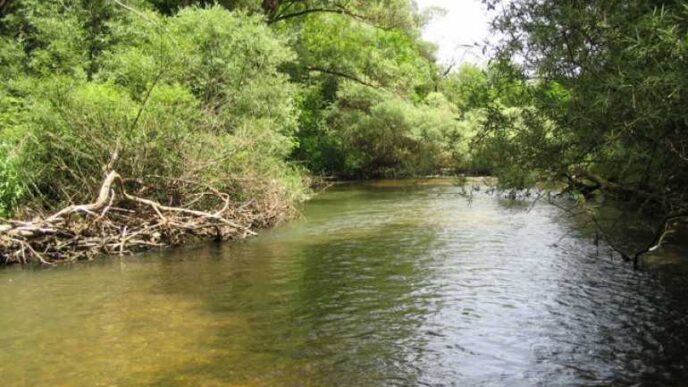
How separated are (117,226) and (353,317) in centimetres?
914

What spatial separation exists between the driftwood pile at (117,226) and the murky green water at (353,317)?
752 millimetres

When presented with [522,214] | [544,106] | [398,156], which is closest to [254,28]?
[522,214]

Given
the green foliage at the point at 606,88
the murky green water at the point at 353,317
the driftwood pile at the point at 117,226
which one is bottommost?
the murky green water at the point at 353,317

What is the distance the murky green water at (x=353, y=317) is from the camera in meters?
8.48

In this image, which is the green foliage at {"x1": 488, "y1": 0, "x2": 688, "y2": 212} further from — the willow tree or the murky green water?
the murky green water

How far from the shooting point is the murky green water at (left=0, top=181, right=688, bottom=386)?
8.48m

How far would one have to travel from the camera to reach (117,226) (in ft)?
57.2

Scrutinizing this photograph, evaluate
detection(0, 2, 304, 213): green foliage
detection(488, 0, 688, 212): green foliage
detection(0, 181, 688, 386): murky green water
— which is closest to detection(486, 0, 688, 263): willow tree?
detection(488, 0, 688, 212): green foliage

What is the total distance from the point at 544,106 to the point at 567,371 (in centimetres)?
432

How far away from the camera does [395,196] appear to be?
3325 centimetres

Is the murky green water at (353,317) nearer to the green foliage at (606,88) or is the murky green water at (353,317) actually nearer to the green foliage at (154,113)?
the green foliage at (606,88)

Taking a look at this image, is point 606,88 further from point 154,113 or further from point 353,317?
point 154,113

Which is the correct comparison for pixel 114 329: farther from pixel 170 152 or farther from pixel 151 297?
pixel 170 152

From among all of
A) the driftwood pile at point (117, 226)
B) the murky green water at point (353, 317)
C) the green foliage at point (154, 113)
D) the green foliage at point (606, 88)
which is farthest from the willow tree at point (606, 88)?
the driftwood pile at point (117, 226)
